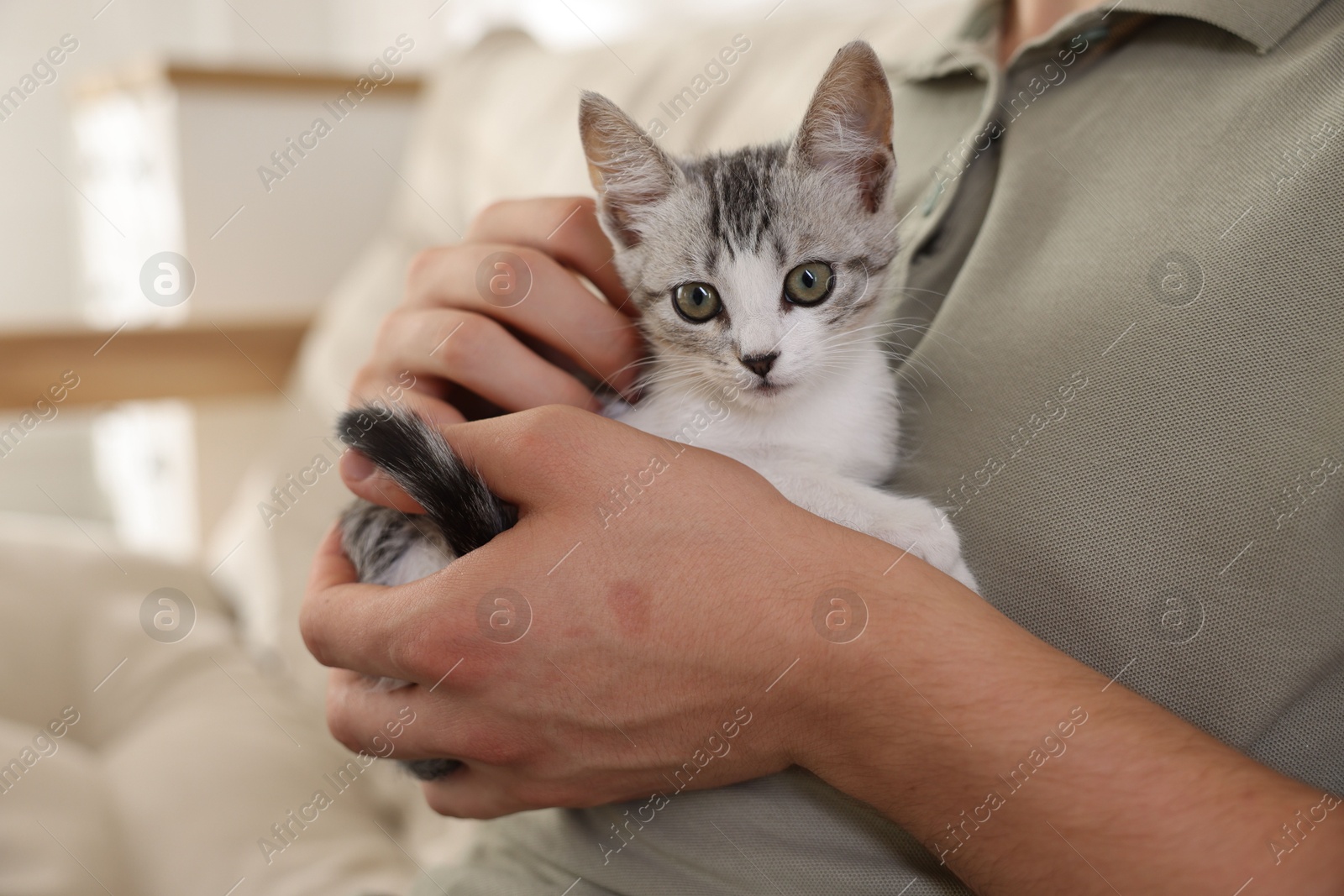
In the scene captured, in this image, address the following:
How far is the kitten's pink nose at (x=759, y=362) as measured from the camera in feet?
3.11

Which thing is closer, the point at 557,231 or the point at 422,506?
the point at 422,506

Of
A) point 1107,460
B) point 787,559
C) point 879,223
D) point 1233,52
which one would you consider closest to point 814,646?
point 787,559

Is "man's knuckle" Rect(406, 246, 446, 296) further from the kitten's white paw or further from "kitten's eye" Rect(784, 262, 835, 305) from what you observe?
the kitten's white paw

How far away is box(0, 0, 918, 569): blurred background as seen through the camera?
2326 mm

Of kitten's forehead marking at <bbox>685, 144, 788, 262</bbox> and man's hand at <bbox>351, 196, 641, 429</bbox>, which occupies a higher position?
kitten's forehead marking at <bbox>685, 144, 788, 262</bbox>

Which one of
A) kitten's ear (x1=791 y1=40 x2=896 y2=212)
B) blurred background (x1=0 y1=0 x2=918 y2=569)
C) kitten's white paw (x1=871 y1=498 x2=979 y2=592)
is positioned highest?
kitten's ear (x1=791 y1=40 x2=896 y2=212)

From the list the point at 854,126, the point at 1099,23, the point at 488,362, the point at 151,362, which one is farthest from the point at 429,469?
the point at 151,362

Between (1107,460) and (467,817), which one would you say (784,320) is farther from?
(467,817)

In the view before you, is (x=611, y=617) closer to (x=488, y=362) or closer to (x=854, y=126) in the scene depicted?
(x=488, y=362)

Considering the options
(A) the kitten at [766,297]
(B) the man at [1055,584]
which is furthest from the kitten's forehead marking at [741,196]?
(B) the man at [1055,584]

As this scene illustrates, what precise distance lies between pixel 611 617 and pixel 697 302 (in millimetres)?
408

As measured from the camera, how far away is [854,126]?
98cm

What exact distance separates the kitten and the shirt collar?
0.21m

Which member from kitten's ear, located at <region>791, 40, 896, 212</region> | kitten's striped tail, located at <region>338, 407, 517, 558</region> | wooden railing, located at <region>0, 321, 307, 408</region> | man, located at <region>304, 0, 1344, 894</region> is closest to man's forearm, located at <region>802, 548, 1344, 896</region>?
man, located at <region>304, 0, 1344, 894</region>
